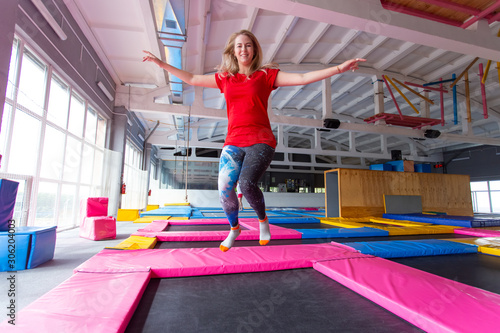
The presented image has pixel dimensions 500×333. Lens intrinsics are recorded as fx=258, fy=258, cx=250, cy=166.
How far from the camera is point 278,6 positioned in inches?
116

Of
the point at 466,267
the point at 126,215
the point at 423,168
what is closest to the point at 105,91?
the point at 126,215

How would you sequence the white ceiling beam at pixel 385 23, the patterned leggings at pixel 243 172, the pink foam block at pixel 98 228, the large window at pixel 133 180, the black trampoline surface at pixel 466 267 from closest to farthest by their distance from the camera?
the patterned leggings at pixel 243 172, the black trampoline surface at pixel 466 267, the white ceiling beam at pixel 385 23, the pink foam block at pixel 98 228, the large window at pixel 133 180

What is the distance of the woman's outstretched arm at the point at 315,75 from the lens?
123 cm

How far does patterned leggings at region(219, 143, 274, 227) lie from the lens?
3.93 ft

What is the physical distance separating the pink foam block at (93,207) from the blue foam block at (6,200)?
1.79 meters

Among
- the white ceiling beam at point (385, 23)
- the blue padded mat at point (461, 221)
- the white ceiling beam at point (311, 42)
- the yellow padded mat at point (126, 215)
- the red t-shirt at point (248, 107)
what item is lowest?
the yellow padded mat at point (126, 215)

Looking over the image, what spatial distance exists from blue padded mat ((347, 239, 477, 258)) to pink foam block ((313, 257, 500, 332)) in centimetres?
51

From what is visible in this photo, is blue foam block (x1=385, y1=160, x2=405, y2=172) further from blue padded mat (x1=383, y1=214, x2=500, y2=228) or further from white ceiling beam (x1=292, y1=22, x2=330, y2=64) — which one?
white ceiling beam (x1=292, y1=22, x2=330, y2=64)

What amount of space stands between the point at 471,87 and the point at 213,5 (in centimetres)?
774

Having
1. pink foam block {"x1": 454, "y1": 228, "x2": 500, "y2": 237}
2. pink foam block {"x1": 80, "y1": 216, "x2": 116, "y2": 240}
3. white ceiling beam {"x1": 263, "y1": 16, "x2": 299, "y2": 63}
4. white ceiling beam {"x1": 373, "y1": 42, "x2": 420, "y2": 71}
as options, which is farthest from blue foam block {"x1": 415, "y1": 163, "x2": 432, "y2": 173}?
pink foam block {"x1": 80, "y1": 216, "x2": 116, "y2": 240}

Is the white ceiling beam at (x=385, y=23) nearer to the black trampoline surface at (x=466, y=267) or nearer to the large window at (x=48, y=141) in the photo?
the black trampoline surface at (x=466, y=267)

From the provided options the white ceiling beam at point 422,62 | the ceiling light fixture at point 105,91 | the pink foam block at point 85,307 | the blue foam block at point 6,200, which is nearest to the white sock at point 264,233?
the pink foam block at point 85,307

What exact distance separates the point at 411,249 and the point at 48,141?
16.3ft

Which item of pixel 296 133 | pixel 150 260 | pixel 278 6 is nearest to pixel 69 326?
pixel 150 260
